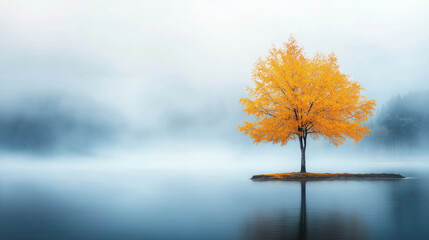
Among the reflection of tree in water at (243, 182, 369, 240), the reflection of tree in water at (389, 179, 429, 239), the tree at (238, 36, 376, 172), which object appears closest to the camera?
the reflection of tree in water at (243, 182, 369, 240)

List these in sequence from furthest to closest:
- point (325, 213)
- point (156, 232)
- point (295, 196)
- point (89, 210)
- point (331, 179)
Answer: point (331, 179)
point (295, 196)
point (89, 210)
point (325, 213)
point (156, 232)

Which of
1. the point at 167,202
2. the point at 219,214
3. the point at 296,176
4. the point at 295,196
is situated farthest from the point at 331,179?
the point at 219,214

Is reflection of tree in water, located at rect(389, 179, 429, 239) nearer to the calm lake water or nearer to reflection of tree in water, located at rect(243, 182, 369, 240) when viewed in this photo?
the calm lake water

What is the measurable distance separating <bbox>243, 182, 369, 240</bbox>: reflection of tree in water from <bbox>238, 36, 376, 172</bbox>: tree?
24528 millimetres

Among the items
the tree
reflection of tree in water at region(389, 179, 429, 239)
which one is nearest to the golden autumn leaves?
the tree

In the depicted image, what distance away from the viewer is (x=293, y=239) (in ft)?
42.8

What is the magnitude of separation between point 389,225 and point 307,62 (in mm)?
30304

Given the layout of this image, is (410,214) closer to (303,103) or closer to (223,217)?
(223,217)

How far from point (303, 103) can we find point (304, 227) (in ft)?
91.4

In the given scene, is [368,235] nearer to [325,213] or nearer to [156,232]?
[325,213]

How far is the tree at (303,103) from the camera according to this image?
42.2 metres

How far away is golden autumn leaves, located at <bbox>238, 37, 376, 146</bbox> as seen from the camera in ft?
139

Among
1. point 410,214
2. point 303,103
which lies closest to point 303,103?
point 303,103

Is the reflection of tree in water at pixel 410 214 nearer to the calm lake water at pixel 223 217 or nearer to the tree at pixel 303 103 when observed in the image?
the calm lake water at pixel 223 217
